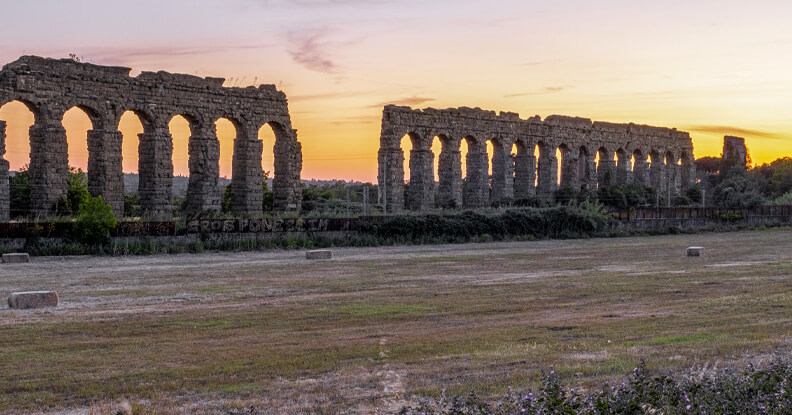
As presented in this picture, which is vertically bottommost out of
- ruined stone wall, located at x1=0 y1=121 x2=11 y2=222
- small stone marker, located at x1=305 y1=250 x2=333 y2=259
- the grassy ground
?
the grassy ground

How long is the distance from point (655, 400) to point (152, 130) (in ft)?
97.8

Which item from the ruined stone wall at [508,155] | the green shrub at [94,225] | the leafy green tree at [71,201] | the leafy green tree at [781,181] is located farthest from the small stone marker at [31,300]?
the leafy green tree at [781,181]

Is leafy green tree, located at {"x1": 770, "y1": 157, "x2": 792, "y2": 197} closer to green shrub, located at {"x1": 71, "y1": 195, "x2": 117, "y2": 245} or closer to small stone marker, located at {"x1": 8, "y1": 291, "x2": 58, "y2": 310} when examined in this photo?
green shrub, located at {"x1": 71, "y1": 195, "x2": 117, "y2": 245}

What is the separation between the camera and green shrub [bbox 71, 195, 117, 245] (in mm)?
24594

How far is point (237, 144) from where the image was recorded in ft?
123

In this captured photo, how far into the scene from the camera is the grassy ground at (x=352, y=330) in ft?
27.7

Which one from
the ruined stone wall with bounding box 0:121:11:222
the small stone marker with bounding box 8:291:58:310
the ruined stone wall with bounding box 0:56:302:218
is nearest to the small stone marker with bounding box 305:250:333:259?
the ruined stone wall with bounding box 0:56:302:218

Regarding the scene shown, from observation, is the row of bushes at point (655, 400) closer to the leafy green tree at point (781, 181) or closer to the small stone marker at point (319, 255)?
the small stone marker at point (319, 255)

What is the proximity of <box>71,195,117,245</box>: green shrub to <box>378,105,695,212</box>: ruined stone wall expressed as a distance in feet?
48.3

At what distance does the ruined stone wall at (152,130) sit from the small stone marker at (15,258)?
360 inches

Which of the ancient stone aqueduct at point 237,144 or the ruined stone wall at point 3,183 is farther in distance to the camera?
the ancient stone aqueduct at point 237,144

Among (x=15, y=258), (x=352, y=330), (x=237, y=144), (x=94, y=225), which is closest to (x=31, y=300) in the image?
(x=352, y=330)

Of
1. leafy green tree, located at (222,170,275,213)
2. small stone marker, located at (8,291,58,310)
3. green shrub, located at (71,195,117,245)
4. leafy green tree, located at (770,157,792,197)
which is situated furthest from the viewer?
leafy green tree, located at (770,157,792,197)

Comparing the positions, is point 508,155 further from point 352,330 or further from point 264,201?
point 352,330
